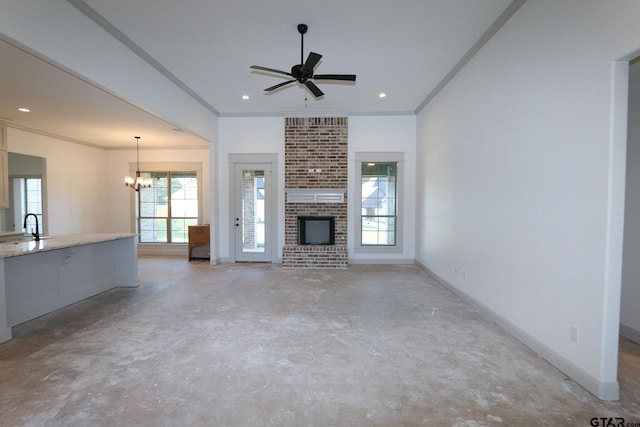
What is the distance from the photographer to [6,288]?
10.4 feet

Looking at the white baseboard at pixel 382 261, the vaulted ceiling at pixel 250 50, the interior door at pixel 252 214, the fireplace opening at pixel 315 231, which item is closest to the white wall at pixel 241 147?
the interior door at pixel 252 214

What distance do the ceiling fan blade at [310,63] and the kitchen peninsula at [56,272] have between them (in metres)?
3.46

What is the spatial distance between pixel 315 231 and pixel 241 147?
8.24 ft

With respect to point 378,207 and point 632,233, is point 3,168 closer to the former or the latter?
point 378,207

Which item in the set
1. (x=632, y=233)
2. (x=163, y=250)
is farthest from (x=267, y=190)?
(x=632, y=233)

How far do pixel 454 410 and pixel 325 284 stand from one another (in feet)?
10.1

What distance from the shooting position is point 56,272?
3711mm

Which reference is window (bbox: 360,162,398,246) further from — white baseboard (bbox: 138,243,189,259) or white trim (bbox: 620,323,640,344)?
white baseboard (bbox: 138,243,189,259)

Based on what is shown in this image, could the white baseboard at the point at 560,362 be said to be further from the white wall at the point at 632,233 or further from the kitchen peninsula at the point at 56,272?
the kitchen peninsula at the point at 56,272

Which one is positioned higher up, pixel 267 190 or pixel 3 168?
pixel 3 168

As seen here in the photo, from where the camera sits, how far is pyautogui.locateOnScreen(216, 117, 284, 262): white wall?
21.4ft

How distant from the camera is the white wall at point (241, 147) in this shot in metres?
6.52

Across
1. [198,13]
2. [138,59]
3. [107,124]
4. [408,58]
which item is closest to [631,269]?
[408,58]

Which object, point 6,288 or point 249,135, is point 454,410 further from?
point 249,135
